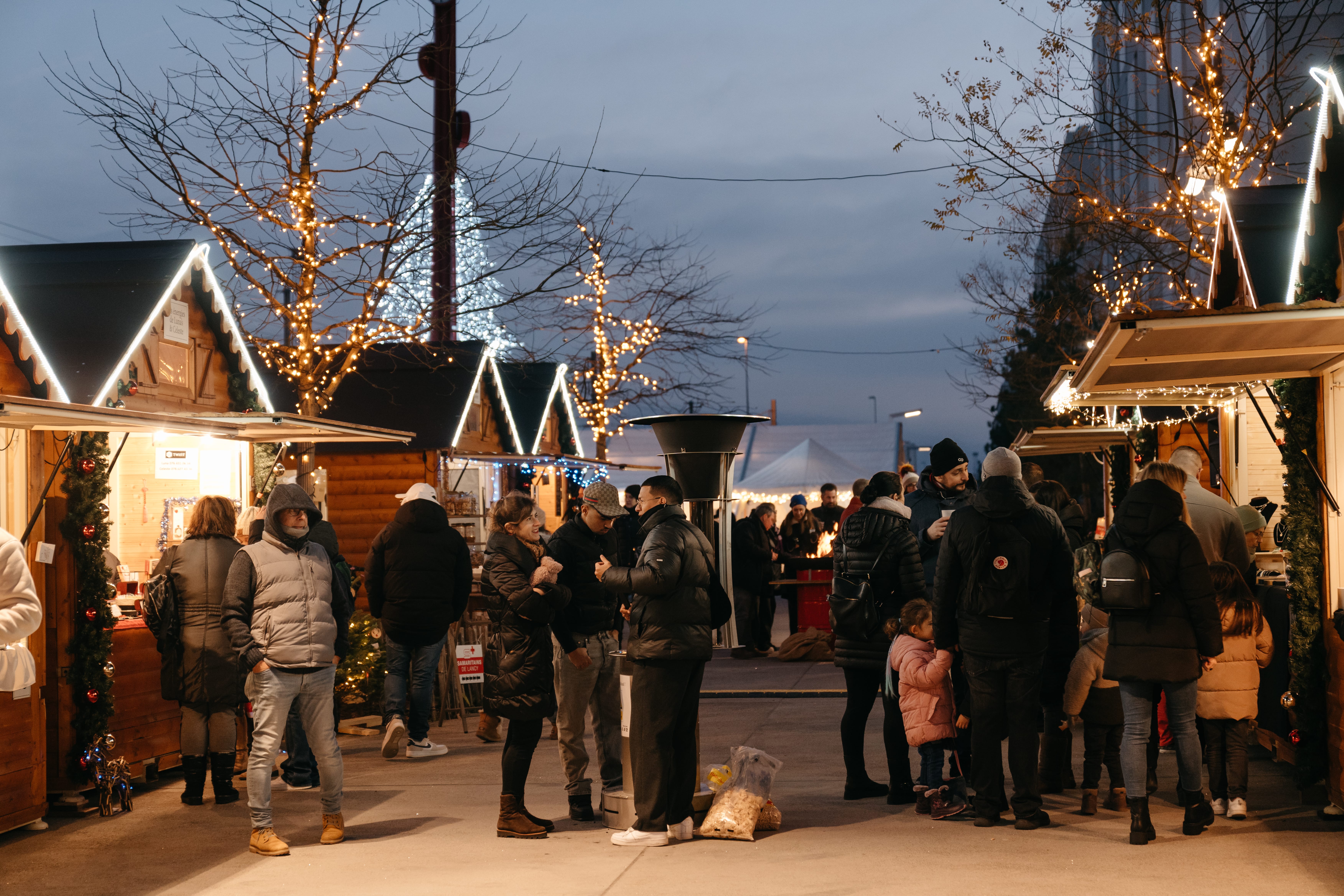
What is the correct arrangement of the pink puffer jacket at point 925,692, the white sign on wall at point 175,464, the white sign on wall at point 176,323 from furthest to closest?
the white sign on wall at point 176,323 → the white sign on wall at point 175,464 → the pink puffer jacket at point 925,692

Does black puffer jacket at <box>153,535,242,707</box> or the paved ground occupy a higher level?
black puffer jacket at <box>153,535,242,707</box>

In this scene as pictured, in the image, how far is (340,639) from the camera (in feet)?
25.4

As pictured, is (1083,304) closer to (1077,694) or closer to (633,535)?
(633,535)

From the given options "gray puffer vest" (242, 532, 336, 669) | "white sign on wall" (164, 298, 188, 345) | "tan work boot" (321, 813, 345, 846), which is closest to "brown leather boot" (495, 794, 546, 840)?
"tan work boot" (321, 813, 345, 846)

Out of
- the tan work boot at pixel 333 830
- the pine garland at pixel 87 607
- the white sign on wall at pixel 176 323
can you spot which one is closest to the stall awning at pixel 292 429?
the pine garland at pixel 87 607

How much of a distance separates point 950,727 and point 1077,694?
2.39ft

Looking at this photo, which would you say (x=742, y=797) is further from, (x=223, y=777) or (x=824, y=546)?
(x=824, y=546)

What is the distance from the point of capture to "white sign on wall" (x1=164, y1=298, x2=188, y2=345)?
11375 mm

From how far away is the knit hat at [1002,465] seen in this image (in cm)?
692

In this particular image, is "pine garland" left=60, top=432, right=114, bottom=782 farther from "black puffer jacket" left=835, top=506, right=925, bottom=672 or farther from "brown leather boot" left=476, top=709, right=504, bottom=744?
"black puffer jacket" left=835, top=506, right=925, bottom=672

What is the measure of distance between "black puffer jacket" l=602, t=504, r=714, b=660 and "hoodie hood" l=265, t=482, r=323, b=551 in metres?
1.64

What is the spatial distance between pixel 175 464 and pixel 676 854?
261 inches

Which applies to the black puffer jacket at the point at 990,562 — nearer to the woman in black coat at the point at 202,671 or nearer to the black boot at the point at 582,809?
the black boot at the point at 582,809

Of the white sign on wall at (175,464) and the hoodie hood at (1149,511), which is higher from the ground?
the white sign on wall at (175,464)
